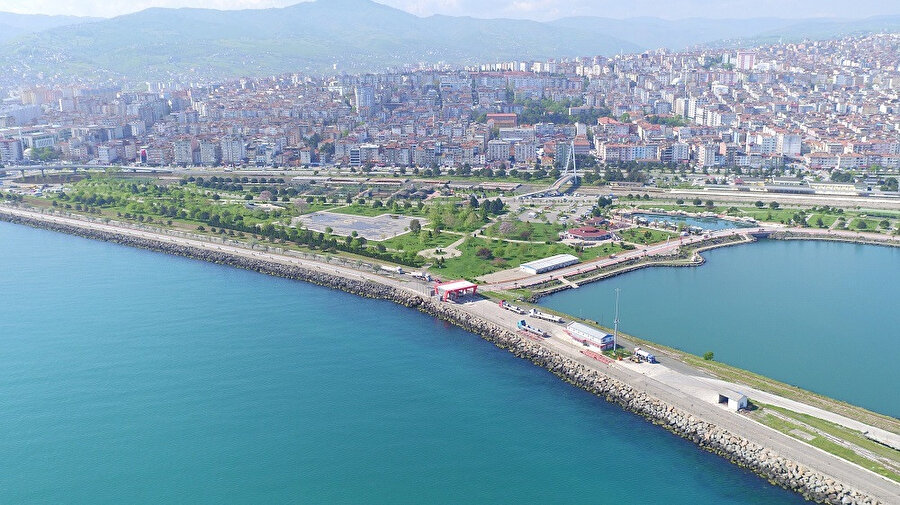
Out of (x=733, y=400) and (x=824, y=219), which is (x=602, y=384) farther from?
(x=824, y=219)

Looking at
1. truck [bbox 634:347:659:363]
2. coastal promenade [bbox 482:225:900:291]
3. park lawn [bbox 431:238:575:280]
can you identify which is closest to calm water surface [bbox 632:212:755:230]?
coastal promenade [bbox 482:225:900:291]

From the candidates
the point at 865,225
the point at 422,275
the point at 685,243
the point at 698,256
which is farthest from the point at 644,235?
the point at 422,275

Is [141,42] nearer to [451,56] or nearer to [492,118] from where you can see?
[451,56]

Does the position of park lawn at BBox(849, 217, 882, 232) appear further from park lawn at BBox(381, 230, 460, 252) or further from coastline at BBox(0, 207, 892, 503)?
coastline at BBox(0, 207, 892, 503)

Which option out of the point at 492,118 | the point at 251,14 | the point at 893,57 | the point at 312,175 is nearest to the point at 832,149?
the point at 492,118

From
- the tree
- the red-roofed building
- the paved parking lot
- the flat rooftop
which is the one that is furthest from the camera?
the red-roofed building

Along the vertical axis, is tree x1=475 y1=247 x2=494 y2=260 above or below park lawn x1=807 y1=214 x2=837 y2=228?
below
